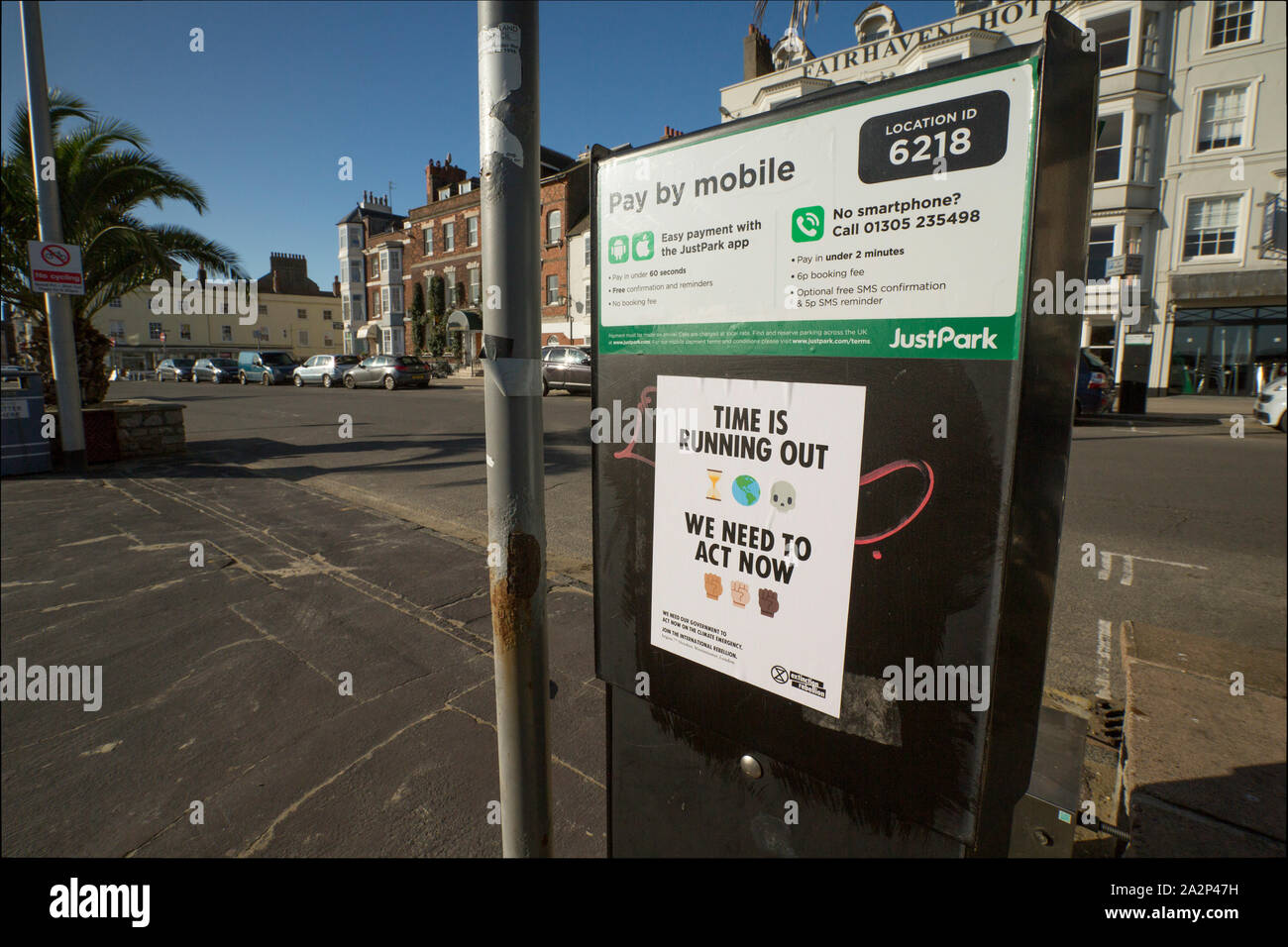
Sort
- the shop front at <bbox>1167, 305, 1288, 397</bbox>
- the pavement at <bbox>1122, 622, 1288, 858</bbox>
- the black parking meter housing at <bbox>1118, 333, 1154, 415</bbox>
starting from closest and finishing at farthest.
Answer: the pavement at <bbox>1122, 622, 1288, 858</bbox> → the black parking meter housing at <bbox>1118, 333, 1154, 415</bbox> → the shop front at <bbox>1167, 305, 1288, 397</bbox>

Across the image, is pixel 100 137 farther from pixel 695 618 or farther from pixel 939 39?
pixel 939 39

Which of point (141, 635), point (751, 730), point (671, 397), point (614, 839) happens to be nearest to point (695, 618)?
point (751, 730)

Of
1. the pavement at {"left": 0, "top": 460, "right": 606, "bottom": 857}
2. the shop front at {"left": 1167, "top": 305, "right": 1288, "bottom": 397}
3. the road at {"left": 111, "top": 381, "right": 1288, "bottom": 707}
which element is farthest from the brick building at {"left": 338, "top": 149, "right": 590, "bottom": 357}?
the pavement at {"left": 0, "top": 460, "right": 606, "bottom": 857}

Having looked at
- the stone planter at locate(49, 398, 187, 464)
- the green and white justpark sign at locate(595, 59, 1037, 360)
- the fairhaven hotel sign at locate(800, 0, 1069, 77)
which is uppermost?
the fairhaven hotel sign at locate(800, 0, 1069, 77)

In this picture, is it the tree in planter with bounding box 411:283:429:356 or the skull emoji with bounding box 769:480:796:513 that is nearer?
the skull emoji with bounding box 769:480:796:513

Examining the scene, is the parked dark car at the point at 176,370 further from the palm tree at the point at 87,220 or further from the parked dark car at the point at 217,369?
the palm tree at the point at 87,220

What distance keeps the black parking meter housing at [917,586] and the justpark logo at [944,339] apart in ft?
0.09

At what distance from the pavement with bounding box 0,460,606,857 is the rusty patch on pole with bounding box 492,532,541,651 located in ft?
3.72

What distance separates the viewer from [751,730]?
1.50 metres

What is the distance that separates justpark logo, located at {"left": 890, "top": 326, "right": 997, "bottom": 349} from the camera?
43.4 inches

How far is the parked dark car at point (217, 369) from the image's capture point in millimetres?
34781

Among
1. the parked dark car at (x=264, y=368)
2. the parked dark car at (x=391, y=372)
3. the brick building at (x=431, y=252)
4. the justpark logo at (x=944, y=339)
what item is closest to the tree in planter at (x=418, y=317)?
the brick building at (x=431, y=252)

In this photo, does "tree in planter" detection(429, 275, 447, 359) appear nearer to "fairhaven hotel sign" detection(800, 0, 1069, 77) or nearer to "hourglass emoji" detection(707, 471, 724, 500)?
"fairhaven hotel sign" detection(800, 0, 1069, 77)

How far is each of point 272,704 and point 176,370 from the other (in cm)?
4398
